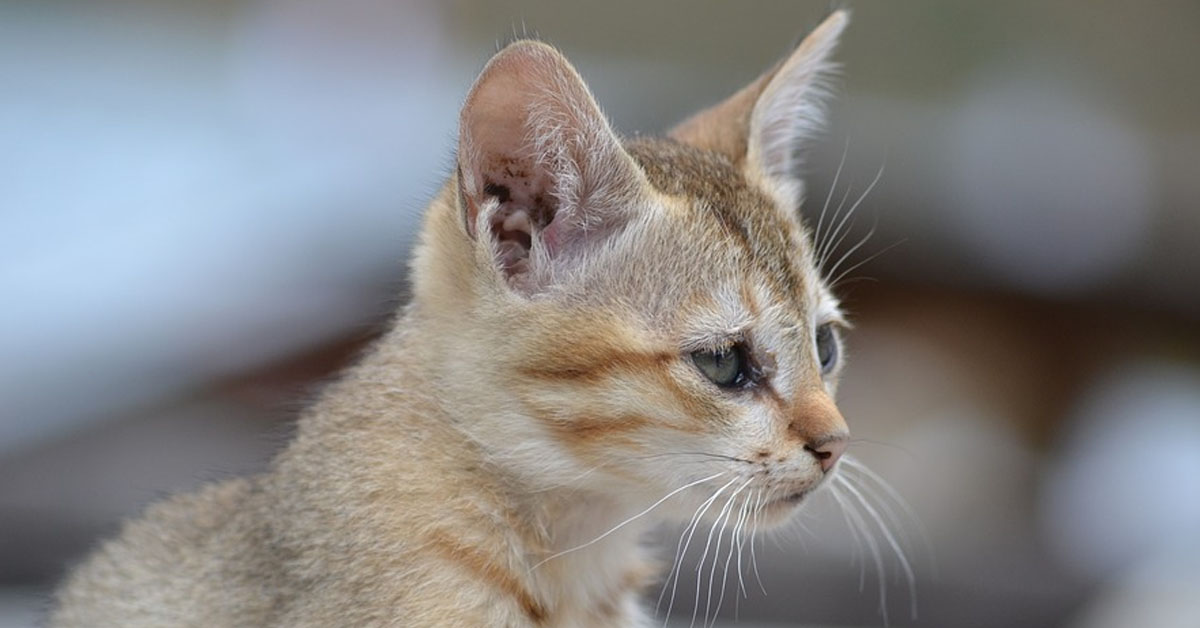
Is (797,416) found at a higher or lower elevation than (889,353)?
higher

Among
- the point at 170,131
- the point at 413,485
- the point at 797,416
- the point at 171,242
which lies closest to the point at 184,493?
the point at 413,485

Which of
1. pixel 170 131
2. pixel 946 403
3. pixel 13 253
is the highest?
pixel 170 131

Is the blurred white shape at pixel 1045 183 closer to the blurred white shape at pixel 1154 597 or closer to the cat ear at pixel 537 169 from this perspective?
the blurred white shape at pixel 1154 597

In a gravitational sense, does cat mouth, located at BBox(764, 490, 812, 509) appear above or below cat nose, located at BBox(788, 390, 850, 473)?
below

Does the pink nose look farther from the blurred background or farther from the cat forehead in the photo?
the blurred background

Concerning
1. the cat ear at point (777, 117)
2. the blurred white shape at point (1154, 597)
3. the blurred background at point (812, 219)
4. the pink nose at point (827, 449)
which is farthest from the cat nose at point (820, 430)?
the blurred white shape at point (1154, 597)

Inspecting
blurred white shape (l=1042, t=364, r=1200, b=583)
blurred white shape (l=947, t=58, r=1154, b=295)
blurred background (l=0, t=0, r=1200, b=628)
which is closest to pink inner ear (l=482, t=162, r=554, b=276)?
blurred background (l=0, t=0, r=1200, b=628)

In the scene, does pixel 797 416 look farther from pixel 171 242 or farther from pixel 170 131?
pixel 170 131
